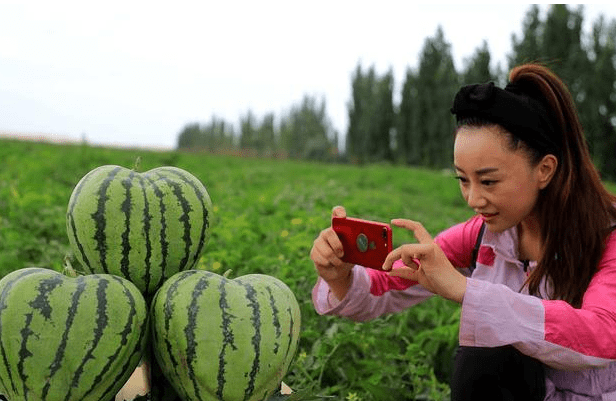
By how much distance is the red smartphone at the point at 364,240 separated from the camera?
6.27 feet

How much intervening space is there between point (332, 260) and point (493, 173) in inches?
23.0

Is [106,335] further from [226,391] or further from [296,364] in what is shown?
[296,364]

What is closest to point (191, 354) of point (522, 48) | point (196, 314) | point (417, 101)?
point (196, 314)

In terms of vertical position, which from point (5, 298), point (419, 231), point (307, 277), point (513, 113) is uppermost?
point (513, 113)

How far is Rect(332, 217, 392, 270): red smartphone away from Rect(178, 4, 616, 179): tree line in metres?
14.1

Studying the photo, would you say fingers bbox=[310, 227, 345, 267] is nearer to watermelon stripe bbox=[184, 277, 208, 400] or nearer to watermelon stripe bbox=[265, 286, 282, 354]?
watermelon stripe bbox=[265, 286, 282, 354]

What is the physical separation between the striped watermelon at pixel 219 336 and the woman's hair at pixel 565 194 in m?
1.06

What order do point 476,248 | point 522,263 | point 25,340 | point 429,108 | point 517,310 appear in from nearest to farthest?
1. point 25,340
2. point 517,310
3. point 522,263
4. point 476,248
5. point 429,108

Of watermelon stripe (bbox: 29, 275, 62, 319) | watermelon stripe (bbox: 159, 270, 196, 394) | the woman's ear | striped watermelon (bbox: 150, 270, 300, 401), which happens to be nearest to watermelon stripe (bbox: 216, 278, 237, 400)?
striped watermelon (bbox: 150, 270, 300, 401)

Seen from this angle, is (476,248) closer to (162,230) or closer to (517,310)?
(517,310)

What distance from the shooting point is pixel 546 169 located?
2166 mm

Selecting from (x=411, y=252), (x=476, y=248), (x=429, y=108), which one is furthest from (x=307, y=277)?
(x=429, y=108)

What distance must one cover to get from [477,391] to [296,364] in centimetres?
85

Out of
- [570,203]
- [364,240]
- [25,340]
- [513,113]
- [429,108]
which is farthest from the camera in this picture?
[429,108]
